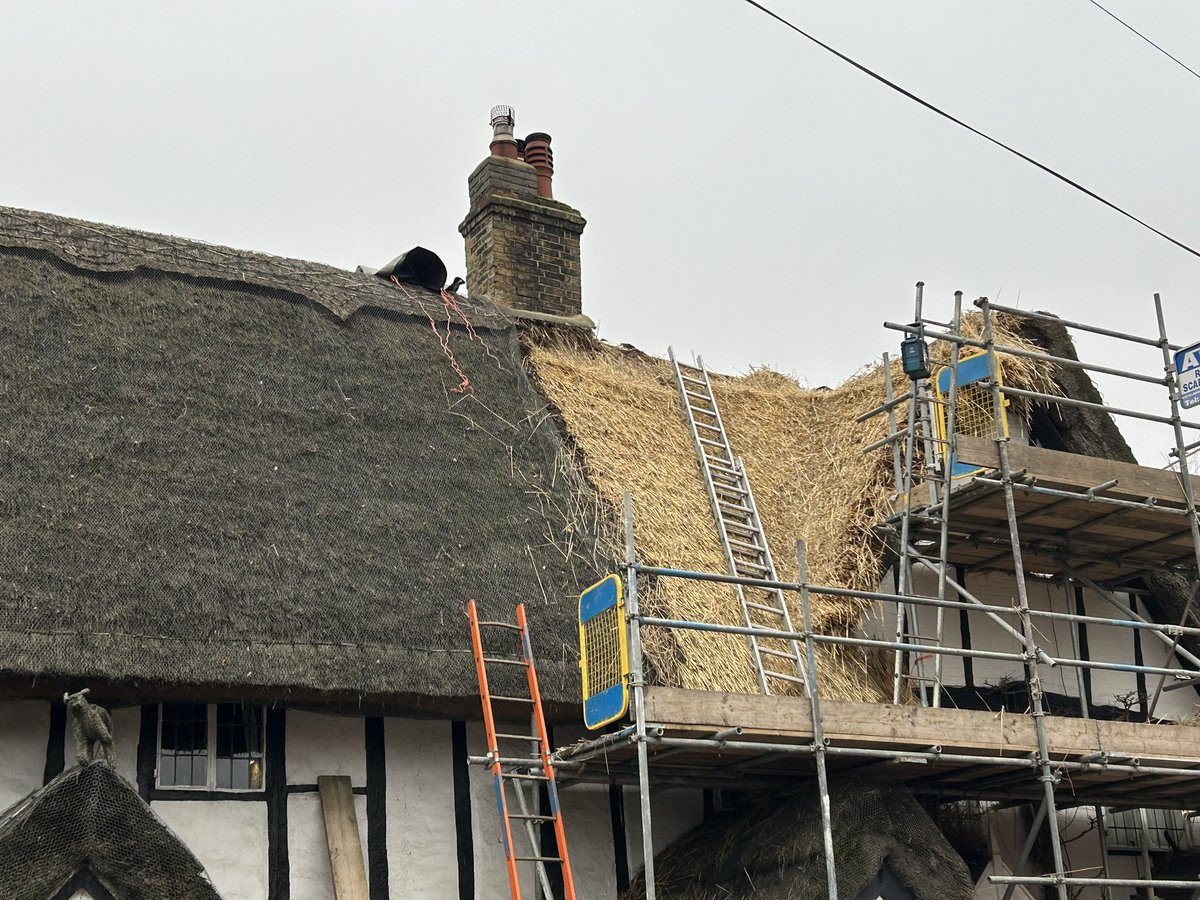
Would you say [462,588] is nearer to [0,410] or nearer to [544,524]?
[544,524]

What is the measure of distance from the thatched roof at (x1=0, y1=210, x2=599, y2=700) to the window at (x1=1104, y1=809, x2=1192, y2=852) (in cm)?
477

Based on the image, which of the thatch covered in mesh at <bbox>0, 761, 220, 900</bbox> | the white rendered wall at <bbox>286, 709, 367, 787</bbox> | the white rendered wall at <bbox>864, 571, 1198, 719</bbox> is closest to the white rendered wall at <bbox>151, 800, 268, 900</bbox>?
the white rendered wall at <bbox>286, 709, 367, 787</bbox>

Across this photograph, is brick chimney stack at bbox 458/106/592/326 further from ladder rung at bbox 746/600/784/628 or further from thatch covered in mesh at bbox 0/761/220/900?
thatch covered in mesh at bbox 0/761/220/900

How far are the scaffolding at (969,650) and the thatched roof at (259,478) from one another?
108 cm

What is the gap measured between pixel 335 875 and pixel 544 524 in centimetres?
279

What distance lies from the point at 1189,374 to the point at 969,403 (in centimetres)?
155

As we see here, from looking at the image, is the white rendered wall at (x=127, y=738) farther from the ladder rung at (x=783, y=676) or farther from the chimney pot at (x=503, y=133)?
the chimney pot at (x=503, y=133)

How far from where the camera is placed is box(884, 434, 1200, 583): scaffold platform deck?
33.5ft

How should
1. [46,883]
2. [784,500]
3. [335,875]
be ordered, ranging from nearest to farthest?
[46,883]
[335,875]
[784,500]

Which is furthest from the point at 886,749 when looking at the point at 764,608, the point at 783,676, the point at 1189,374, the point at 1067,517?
the point at 1189,374

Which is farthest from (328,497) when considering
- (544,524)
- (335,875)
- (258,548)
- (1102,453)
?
(1102,453)

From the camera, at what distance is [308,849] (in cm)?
855

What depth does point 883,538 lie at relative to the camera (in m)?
11.1

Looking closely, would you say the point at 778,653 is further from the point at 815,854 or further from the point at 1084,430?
the point at 1084,430
